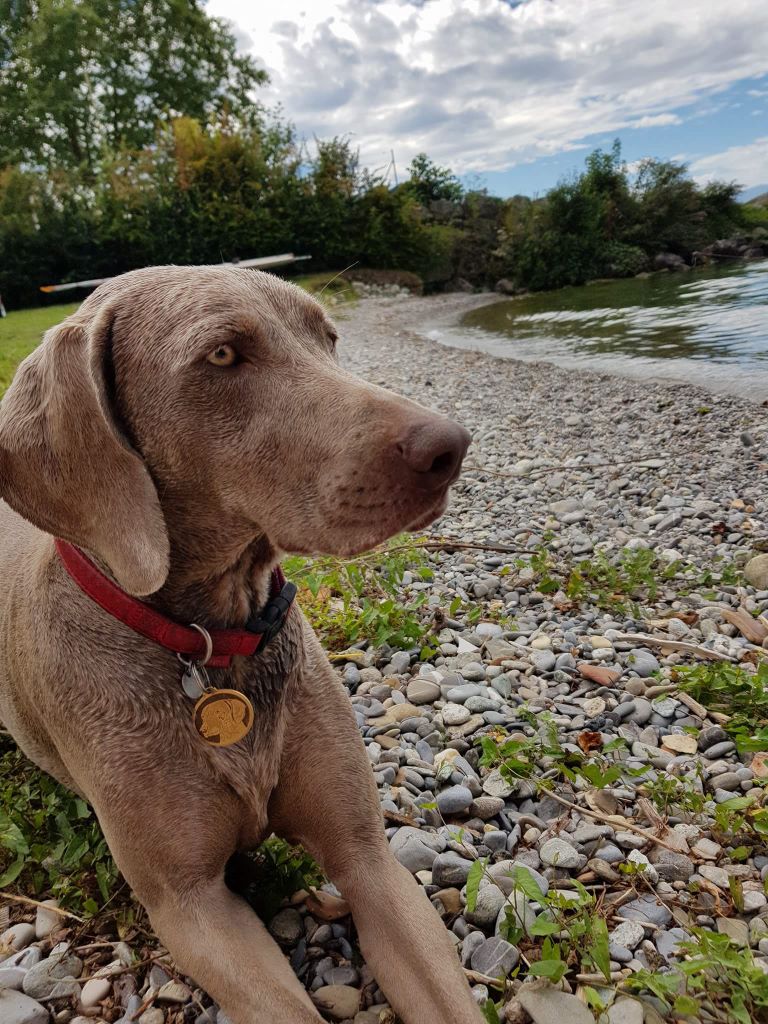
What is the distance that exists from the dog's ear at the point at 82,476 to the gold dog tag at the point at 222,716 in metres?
0.36

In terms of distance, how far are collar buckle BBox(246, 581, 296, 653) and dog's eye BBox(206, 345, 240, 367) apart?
0.71 m

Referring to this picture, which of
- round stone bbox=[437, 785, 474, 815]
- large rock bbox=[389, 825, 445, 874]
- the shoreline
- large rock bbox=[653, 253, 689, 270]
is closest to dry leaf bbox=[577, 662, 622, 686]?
round stone bbox=[437, 785, 474, 815]

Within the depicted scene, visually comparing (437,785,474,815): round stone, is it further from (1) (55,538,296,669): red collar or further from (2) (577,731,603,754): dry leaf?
(1) (55,538,296,669): red collar

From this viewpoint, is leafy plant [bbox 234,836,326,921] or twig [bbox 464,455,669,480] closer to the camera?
leafy plant [bbox 234,836,326,921]

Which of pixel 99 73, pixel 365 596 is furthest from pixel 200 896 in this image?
pixel 99 73

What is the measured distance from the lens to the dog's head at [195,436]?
5.75 ft

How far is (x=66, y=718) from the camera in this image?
198 cm

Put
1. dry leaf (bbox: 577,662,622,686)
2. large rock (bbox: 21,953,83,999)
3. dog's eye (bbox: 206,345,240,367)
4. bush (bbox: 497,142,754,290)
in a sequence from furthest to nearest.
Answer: bush (bbox: 497,142,754,290) < dry leaf (bbox: 577,662,622,686) < large rock (bbox: 21,953,83,999) < dog's eye (bbox: 206,345,240,367)

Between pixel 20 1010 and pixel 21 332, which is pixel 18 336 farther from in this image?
pixel 20 1010

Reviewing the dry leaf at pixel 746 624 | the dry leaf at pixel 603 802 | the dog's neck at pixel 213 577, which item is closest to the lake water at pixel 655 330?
the dry leaf at pixel 746 624

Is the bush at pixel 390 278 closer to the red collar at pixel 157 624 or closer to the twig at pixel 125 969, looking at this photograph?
the red collar at pixel 157 624

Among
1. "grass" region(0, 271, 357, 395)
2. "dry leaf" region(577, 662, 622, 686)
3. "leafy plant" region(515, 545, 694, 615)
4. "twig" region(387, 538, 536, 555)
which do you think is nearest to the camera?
"dry leaf" region(577, 662, 622, 686)

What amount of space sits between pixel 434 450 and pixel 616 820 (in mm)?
1514

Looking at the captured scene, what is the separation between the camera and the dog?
1761 mm
